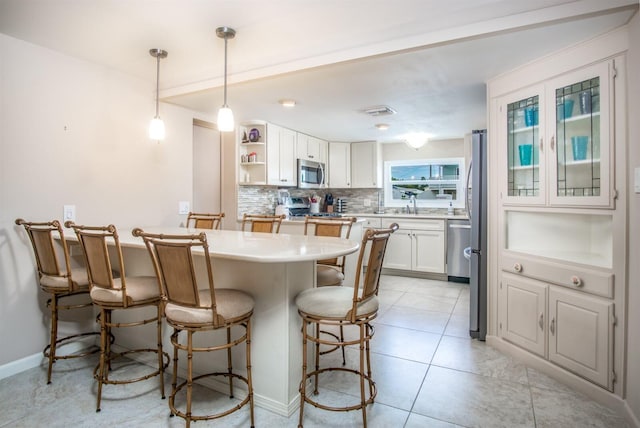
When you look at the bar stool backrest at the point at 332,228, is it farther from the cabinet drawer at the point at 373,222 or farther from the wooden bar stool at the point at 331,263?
the cabinet drawer at the point at 373,222

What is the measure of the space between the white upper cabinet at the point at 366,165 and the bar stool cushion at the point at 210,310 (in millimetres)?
4362

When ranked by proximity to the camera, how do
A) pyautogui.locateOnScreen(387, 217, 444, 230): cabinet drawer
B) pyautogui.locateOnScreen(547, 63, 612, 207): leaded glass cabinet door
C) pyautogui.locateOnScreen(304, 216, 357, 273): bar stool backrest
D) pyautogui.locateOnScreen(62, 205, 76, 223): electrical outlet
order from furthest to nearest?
pyautogui.locateOnScreen(387, 217, 444, 230): cabinet drawer < pyautogui.locateOnScreen(304, 216, 357, 273): bar stool backrest < pyautogui.locateOnScreen(62, 205, 76, 223): electrical outlet < pyautogui.locateOnScreen(547, 63, 612, 207): leaded glass cabinet door

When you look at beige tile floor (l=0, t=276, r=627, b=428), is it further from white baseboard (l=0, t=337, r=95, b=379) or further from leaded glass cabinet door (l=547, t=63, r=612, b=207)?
leaded glass cabinet door (l=547, t=63, r=612, b=207)

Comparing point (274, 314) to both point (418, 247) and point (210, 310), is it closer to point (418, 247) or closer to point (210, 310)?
point (210, 310)

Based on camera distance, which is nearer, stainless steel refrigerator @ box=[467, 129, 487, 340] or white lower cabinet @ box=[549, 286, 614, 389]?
white lower cabinet @ box=[549, 286, 614, 389]

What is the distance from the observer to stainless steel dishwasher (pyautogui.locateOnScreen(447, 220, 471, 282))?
15.9ft

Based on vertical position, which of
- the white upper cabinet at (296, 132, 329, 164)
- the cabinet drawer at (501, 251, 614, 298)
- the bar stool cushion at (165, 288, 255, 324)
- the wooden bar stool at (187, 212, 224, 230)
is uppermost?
the white upper cabinet at (296, 132, 329, 164)

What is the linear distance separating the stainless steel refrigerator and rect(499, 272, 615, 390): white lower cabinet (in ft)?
0.72

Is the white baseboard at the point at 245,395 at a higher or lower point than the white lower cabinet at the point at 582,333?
lower

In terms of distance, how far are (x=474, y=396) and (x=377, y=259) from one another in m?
1.11

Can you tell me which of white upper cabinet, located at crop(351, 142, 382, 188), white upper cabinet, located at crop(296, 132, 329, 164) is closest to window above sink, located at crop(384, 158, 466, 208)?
white upper cabinet, located at crop(351, 142, 382, 188)

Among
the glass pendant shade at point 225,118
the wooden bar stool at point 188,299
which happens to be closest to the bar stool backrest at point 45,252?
the wooden bar stool at point 188,299

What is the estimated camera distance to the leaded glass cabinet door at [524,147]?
2459 millimetres

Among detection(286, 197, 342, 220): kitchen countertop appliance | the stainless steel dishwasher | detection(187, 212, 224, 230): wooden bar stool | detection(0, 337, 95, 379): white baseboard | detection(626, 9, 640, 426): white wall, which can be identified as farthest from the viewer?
detection(286, 197, 342, 220): kitchen countertop appliance
